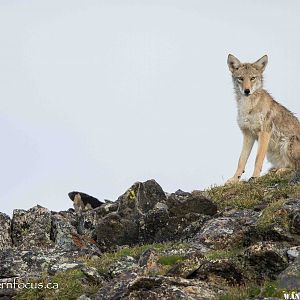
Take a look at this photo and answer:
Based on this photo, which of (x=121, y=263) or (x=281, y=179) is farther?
(x=281, y=179)

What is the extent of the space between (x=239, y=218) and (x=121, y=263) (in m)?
4.10

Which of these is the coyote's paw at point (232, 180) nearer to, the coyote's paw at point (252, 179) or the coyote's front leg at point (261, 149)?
the coyote's paw at point (252, 179)

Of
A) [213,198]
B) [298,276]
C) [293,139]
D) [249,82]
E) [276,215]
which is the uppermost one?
[249,82]

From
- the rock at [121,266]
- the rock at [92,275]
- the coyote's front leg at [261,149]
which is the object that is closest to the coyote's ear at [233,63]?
the coyote's front leg at [261,149]

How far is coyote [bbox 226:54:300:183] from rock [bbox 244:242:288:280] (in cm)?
1368

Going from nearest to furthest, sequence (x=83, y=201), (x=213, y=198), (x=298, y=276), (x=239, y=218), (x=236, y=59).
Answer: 1. (x=298, y=276)
2. (x=239, y=218)
3. (x=213, y=198)
4. (x=83, y=201)
5. (x=236, y=59)

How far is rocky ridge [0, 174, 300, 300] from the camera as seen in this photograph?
18078mm

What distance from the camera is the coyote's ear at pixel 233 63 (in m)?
34.3

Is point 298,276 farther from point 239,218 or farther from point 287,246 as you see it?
point 239,218

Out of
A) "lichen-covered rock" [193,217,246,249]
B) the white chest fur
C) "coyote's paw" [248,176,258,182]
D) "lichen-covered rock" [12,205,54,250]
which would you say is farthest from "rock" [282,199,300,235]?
the white chest fur

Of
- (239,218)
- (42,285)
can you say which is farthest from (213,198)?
(42,285)

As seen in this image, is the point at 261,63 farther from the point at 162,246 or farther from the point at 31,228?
the point at 162,246

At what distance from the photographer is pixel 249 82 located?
33594mm

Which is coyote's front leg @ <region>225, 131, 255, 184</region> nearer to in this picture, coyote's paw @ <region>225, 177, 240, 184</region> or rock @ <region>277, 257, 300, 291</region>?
coyote's paw @ <region>225, 177, 240, 184</region>
